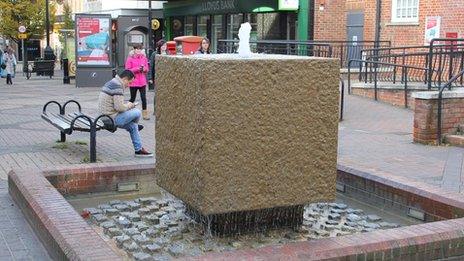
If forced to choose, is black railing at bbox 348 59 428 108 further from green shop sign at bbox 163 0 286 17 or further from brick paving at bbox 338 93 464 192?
green shop sign at bbox 163 0 286 17

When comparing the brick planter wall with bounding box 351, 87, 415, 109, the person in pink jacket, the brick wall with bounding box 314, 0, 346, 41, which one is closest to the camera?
the person in pink jacket

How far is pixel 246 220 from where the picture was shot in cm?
529

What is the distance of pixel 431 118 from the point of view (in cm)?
1047

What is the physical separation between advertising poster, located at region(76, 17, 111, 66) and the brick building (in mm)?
7606

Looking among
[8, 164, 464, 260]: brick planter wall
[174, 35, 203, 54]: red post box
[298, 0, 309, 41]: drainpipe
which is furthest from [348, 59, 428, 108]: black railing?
[8, 164, 464, 260]: brick planter wall

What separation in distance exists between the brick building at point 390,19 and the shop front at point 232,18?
77 centimetres

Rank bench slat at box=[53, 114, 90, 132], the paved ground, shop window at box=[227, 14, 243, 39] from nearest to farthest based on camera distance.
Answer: the paved ground
bench slat at box=[53, 114, 90, 132]
shop window at box=[227, 14, 243, 39]

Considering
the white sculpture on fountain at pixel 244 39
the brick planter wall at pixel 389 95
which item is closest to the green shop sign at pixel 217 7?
the brick planter wall at pixel 389 95

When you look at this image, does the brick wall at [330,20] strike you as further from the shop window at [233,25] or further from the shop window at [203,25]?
the shop window at [203,25]

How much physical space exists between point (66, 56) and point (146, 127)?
15.6 m

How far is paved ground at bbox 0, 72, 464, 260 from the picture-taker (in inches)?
231

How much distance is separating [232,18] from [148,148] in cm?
1915

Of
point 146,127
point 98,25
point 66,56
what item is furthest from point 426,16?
point 66,56

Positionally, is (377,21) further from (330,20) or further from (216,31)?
(216,31)
